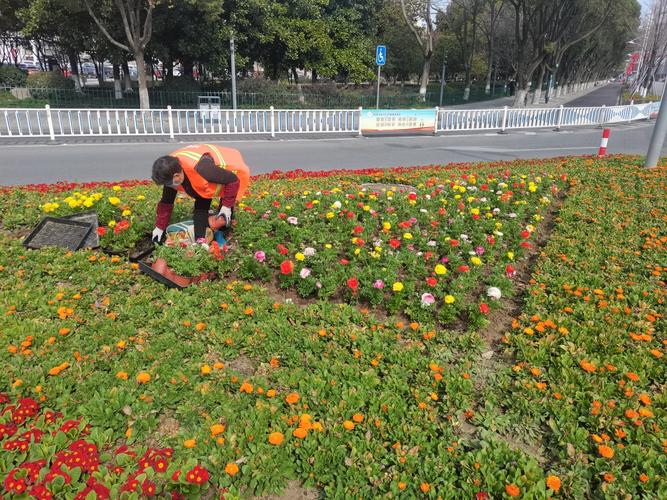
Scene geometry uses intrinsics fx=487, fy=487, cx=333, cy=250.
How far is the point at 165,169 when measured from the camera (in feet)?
12.5

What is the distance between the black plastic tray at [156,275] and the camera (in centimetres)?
419

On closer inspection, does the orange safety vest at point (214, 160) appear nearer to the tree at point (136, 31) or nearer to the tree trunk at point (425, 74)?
the tree at point (136, 31)

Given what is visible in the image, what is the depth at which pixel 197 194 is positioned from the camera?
4352mm

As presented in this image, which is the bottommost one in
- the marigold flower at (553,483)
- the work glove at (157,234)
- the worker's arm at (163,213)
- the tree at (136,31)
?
the marigold flower at (553,483)

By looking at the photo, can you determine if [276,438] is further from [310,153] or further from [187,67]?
[187,67]

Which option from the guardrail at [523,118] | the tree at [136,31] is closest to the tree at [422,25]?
the guardrail at [523,118]

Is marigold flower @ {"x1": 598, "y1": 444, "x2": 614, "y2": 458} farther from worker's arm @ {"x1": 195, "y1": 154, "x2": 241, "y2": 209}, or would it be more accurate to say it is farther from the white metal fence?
the white metal fence

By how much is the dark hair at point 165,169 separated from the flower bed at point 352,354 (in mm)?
811

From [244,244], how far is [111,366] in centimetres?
198

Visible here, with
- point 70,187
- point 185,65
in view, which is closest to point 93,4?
point 185,65

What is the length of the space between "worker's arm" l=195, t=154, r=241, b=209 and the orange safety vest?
5 cm

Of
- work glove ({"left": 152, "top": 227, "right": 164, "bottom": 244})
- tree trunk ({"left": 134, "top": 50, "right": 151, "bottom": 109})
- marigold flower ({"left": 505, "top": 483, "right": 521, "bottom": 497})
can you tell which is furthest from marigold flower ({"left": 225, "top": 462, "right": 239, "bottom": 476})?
tree trunk ({"left": 134, "top": 50, "right": 151, "bottom": 109})

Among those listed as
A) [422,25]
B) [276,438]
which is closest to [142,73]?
[276,438]

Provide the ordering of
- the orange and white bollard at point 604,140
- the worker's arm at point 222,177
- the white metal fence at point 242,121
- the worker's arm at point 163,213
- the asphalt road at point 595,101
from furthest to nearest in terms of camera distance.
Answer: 1. the asphalt road at point 595,101
2. the white metal fence at point 242,121
3. the orange and white bollard at point 604,140
4. the worker's arm at point 163,213
5. the worker's arm at point 222,177
